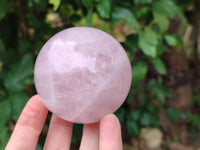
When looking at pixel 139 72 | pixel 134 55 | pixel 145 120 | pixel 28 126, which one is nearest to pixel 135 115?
pixel 145 120

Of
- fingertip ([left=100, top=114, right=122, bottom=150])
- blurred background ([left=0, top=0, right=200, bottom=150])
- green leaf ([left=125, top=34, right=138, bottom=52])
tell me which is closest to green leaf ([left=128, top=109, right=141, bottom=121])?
blurred background ([left=0, top=0, right=200, bottom=150])

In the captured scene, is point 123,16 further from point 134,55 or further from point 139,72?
point 134,55

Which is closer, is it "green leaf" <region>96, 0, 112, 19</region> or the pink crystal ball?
the pink crystal ball

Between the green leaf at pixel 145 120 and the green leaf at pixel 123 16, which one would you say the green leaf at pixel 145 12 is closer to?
the green leaf at pixel 123 16

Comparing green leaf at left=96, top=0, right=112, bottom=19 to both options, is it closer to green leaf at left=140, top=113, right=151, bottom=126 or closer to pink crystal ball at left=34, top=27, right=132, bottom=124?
pink crystal ball at left=34, top=27, right=132, bottom=124

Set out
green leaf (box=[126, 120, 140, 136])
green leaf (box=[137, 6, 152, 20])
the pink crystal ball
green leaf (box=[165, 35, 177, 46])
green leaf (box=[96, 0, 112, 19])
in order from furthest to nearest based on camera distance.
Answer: green leaf (box=[126, 120, 140, 136])
green leaf (box=[165, 35, 177, 46])
green leaf (box=[137, 6, 152, 20])
green leaf (box=[96, 0, 112, 19])
the pink crystal ball

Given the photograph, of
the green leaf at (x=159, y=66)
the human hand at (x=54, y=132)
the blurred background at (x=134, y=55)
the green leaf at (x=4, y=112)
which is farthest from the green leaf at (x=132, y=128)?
the green leaf at (x=4, y=112)
